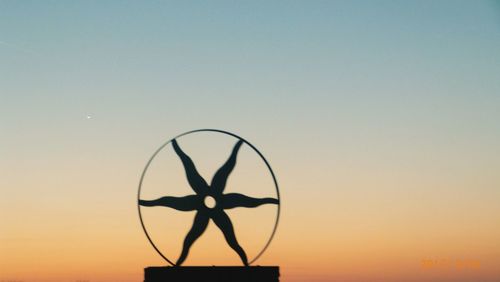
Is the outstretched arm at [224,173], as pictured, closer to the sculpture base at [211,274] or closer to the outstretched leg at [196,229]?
the outstretched leg at [196,229]

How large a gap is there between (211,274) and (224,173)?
4361 mm

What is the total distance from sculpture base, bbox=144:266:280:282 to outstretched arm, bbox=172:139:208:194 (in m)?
3.45

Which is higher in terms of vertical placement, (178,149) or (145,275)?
(178,149)

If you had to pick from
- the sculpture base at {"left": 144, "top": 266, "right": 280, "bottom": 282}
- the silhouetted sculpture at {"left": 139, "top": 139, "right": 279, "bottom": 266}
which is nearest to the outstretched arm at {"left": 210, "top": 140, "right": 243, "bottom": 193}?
the silhouetted sculpture at {"left": 139, "top": 139, "right": 279, "bottom": 266}

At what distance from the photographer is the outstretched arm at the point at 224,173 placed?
43625 mm

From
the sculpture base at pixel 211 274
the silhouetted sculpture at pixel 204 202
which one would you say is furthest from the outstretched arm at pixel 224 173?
the sculpture base at pixel 211 274

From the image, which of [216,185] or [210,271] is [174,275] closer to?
[210,271]

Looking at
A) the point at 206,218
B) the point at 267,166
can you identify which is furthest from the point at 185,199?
the point at 267,166

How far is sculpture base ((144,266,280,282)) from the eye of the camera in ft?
137

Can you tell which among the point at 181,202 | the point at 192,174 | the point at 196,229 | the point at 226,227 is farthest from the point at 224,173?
the point at 196,229

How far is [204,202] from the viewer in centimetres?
4366

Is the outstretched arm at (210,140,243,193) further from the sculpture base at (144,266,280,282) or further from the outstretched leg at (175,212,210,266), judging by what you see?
the sculpture base at (144,266,280,282)

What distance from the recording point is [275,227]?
41.7m

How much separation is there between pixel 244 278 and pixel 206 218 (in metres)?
3.08
